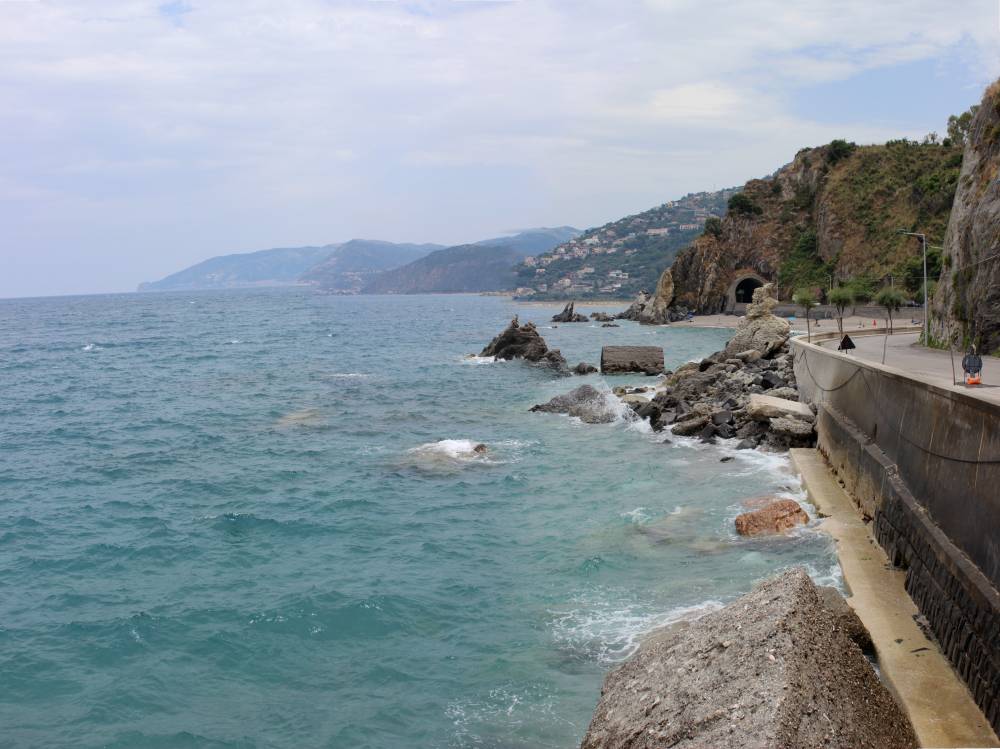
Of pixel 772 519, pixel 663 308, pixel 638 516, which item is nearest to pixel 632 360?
pixel 638 516

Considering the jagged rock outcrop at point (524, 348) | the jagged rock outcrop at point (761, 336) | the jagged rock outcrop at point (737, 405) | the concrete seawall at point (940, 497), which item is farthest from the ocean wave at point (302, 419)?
the jagged rock outcrop at point (761, 336)

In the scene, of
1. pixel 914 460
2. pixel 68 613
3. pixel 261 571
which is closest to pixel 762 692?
pixel 914 460

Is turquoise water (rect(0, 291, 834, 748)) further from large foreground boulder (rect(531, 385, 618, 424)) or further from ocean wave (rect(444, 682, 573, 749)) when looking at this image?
large foreground boulder (rect(531, 385, 618, 424))

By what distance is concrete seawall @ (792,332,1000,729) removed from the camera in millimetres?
9211

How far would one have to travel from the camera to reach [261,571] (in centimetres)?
1541

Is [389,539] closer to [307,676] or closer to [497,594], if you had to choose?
[497,594]

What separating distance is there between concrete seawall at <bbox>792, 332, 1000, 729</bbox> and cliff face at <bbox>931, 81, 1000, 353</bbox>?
289 inches

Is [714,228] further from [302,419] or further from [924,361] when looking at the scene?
[924,361]

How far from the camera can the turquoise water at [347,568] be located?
34.9 feet

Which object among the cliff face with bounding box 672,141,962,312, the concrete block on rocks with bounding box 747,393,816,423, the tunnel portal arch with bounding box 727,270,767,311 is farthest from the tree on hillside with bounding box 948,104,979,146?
the concrete block on rocks with bounding box 747,393,816,423

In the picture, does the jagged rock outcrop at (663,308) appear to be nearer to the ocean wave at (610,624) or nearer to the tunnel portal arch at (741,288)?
the tunnel portal arch at (741,288)

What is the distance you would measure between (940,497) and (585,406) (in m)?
19.2

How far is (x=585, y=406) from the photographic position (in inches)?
1209

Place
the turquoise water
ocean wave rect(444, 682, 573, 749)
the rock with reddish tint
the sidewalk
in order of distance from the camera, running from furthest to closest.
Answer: the rock with reddish tint < the turquoise water < ocean wave rect(444, 682, 573, 749) < the sidewalk
